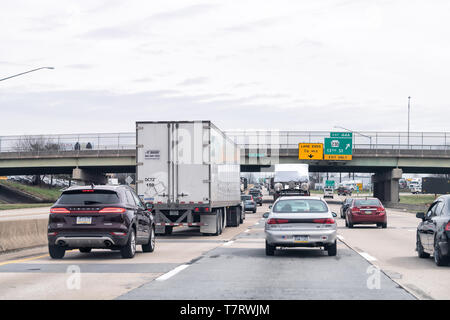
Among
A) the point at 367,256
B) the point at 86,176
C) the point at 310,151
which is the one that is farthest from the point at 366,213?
the point at 86,176

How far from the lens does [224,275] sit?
41.3 ft

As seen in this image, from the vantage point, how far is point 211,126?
2380 cm

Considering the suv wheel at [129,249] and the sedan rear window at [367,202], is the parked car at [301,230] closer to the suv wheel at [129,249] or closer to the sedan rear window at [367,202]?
the suv wheel at [129,249]

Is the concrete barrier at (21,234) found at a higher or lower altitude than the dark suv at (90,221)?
lower

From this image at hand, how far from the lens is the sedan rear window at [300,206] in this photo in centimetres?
1692

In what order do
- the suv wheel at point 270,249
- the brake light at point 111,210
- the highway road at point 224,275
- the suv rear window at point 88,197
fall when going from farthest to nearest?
the suv wheel at point 270,249 < the suv rear window at point 88,197 < the brake light at point 111,210 < the highway road at point 224,275

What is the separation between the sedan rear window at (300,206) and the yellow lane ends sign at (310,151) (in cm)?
5121

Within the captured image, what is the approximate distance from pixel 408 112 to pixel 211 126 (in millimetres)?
72860

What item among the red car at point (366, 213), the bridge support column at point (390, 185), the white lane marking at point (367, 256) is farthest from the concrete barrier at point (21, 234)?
the bridge support column at point (390, 185)

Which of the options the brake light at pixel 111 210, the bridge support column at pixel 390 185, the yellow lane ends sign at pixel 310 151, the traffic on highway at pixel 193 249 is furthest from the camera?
the bridge support column at pixel 390 185

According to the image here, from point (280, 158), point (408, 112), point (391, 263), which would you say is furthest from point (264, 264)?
point (408, 112)

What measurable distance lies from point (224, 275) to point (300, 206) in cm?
496

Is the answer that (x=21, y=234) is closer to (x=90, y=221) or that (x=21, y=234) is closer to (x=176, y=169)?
(x=90, y=221)
